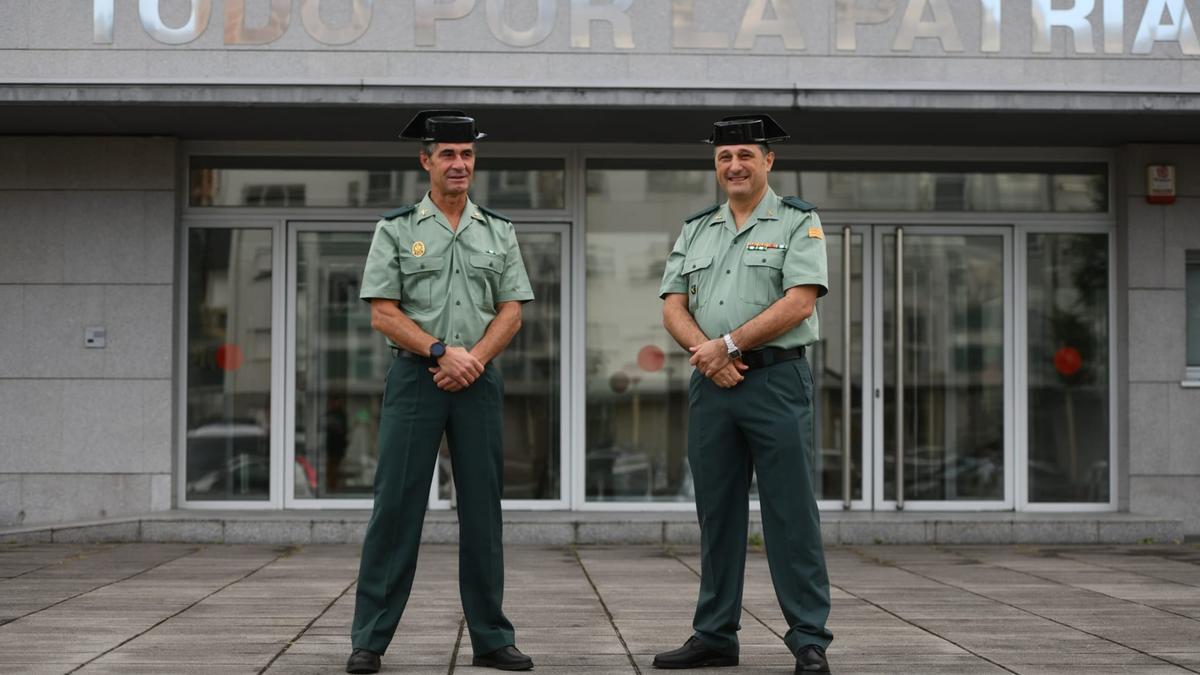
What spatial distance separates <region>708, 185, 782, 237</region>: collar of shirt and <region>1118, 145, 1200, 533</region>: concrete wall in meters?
6.79

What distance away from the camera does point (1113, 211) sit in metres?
11.7

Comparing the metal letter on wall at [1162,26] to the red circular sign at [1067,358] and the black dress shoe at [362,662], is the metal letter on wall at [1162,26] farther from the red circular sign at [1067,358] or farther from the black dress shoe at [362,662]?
the black dress shoe at [362,662]

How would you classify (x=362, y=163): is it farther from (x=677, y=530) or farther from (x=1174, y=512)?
(x=1174, y=512)

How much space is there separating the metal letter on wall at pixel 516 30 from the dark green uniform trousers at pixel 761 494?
228 inches

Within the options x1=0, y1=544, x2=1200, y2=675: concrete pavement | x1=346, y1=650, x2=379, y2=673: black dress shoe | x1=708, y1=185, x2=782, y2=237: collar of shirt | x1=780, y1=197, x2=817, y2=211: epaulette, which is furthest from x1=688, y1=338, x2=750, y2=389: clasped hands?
x1=346, y1=650, x2=379, y2=673: black dress shoe

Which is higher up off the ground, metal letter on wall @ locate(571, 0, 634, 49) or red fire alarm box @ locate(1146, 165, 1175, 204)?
metal letter on wall @ locate(571, 0, 634, 49)

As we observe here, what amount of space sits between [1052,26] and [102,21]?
272 inches

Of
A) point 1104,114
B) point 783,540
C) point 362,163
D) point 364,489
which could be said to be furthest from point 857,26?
point 783,540

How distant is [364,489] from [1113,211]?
20.4ft

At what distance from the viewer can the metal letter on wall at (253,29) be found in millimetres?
10844

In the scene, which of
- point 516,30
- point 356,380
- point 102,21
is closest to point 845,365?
point 516,30

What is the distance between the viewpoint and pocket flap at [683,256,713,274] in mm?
5605

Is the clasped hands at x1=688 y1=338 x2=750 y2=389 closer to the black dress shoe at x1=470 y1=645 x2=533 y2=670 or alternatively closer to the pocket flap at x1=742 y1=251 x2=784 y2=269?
the pocket flap at x1=742 y1=251 x2=784 y2=269

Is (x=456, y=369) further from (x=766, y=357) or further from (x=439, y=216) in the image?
(x=766, y=357)
